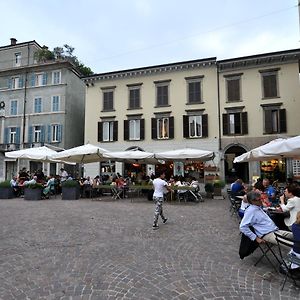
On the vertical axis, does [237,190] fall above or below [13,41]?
below

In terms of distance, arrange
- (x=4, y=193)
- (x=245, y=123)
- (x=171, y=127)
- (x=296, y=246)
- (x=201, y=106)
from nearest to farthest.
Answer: (x=296, y=246)
(x=4, y=193)
(x=245, y=123)
(x=201, y=106)
(x=171, y=127)

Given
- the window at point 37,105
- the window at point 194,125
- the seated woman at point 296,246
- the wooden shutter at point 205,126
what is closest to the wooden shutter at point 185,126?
the window at point 194,125

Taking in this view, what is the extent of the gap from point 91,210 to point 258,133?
15619 millimetres

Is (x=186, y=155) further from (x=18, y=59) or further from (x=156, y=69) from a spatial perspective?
(x=18, y=59)

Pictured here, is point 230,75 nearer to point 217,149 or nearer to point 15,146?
point 217,149

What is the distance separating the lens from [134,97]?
968 inches

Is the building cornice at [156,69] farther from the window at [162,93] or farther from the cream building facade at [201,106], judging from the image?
the window at [162,93]

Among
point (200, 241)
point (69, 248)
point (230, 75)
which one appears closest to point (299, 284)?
point (200, 241)

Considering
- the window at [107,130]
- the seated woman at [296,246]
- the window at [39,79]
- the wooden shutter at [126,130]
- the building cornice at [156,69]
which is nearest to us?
the seated woman at [296,246]

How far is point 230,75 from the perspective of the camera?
864 inches

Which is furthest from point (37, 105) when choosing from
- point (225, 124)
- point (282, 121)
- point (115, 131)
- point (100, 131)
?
point (282, 121)

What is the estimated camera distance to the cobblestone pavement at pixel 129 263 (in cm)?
364

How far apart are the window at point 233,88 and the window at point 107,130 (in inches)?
404

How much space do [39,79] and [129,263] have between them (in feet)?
90.6
